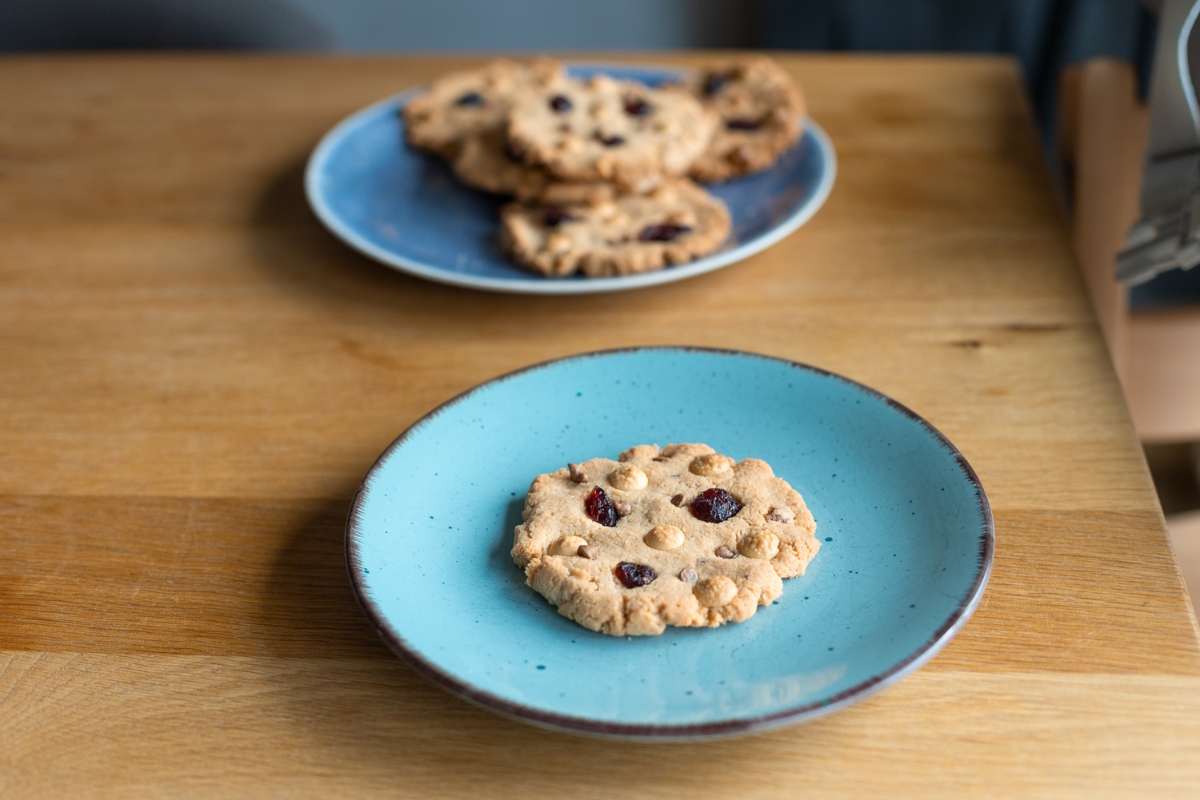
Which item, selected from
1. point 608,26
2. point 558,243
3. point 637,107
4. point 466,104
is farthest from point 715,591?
point 608,26

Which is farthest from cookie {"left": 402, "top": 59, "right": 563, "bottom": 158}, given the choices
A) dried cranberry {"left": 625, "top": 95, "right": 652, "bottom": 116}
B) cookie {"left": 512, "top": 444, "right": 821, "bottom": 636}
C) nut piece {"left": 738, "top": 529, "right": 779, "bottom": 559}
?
nut piece {"left": 738, "top": 529, "right": 779, "bottom": 559}

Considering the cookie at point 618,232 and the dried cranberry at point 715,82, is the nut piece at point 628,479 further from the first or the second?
the dried cranberry at point 715,82

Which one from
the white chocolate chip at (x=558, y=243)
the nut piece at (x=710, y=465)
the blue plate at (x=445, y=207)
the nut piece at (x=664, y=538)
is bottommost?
the blue plate at (x=445, y=207)

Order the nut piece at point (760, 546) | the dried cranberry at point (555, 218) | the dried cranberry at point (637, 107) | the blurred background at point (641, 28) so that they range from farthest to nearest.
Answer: the blurred background at point (641, 28), the dried cranberry at point (637, 107), the dried cranberry at point (555, 218), the nut piece at point (760, 546)

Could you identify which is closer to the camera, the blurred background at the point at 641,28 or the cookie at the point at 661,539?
the cookie at the point at 661,539

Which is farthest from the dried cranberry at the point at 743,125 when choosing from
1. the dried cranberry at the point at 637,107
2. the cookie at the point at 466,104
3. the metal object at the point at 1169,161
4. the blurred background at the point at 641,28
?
the blurred background at the point at 641,28

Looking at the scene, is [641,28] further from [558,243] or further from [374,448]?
[374,448]
